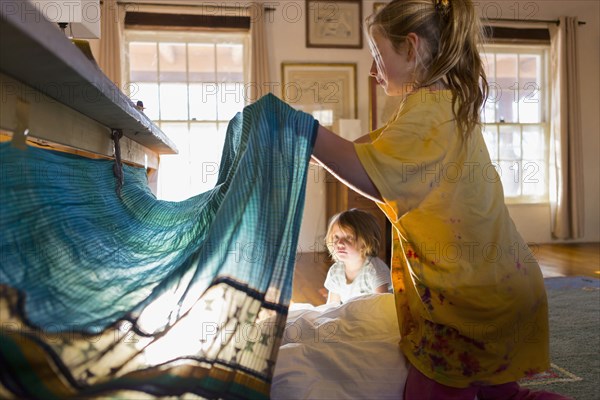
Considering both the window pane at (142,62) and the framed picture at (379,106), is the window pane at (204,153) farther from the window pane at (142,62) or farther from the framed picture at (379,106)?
the framed picture at (379,106)

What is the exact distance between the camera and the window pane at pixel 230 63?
5.29 metres

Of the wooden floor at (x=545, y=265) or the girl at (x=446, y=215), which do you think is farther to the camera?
the wooden floor at (x=545, y=265)

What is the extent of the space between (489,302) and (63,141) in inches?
30.3

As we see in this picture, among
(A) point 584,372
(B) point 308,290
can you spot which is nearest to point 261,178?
(A) point 584,372

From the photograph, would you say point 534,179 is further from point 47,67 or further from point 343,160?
point 47,67

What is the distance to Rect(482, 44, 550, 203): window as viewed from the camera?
19.2 ft

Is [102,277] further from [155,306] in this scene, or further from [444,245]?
[444,245]

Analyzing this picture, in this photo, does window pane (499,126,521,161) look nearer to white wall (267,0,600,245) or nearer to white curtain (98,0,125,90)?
white wall (267,0,600,245)

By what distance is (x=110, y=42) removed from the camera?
4809mm

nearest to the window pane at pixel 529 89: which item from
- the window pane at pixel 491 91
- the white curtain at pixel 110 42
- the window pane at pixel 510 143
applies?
the window pane at pixel 510 143

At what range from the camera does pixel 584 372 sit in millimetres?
1725

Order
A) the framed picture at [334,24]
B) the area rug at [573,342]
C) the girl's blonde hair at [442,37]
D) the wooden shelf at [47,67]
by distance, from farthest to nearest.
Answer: the framed picture at [334,24] < the area rug at [573,342] < the girl's blonde hair at [442,37] < the wooden shelf at [47,67]

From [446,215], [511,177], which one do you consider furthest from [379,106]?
[446,215]

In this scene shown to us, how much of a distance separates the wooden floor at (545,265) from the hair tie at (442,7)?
2192 millimetres
